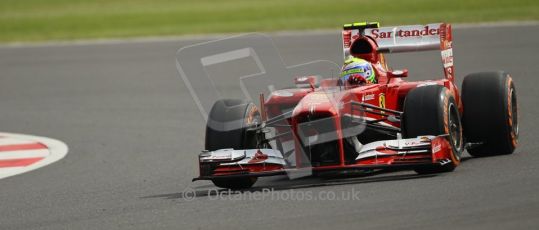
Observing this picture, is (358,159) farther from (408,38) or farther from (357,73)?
(408,38)

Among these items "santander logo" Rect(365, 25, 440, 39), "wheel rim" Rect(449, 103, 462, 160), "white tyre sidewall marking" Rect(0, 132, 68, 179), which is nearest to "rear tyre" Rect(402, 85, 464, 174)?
"wheel rim" Rect(449, 103, 462, 160)

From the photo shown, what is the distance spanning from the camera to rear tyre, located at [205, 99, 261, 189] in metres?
9.10

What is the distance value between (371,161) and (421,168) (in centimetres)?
45

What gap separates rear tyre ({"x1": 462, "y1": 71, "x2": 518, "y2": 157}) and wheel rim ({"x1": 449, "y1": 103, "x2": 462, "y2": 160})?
22.1 inches

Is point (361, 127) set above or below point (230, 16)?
below

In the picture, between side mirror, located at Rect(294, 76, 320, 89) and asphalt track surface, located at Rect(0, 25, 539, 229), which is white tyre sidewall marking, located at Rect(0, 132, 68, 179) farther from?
side mirror, located at Rect(294, 76, 320, 89)

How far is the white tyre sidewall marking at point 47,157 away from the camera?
11.6 m

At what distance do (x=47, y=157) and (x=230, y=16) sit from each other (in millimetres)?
17544

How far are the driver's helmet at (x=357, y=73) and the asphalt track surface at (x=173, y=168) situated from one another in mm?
1042

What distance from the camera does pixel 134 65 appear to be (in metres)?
21.5

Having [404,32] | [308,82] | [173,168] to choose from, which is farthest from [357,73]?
[173,168]

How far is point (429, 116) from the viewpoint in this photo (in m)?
8.76

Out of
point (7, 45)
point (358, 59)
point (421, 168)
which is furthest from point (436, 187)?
point (7, 45)

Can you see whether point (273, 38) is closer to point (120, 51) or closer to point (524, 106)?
point (120, 51)
